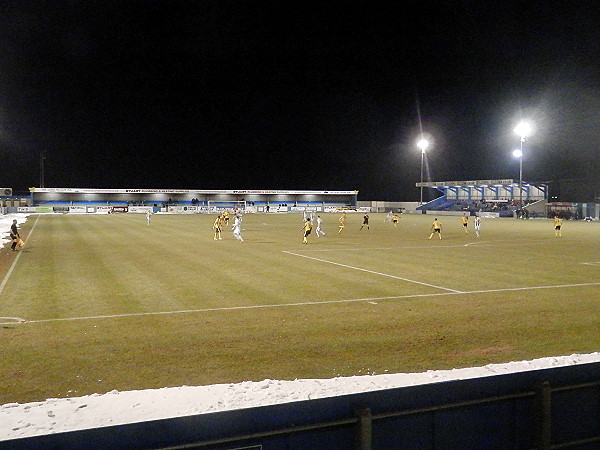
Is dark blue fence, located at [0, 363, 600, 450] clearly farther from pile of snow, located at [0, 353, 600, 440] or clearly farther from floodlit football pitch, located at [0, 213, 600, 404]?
floodlit football pitch, located at [0, 213, 600, 404]

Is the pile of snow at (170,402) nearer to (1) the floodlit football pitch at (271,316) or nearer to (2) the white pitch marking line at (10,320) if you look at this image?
(1) the floodlit football pitch at (271,316)

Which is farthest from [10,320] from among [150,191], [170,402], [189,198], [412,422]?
[189,198]

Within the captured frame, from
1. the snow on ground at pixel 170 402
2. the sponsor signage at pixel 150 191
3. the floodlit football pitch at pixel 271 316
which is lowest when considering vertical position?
the floodlit football pitch at pixel 271 316

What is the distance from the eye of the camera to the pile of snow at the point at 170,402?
15.0ft

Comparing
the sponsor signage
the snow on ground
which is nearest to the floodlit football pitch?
the snow on ground

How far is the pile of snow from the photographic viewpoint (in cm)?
458

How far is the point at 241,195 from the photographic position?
4643 inches

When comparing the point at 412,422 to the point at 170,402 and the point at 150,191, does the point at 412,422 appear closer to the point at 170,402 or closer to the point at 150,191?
the point at 170,402

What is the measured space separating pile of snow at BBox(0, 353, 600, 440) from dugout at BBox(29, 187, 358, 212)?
99931mm

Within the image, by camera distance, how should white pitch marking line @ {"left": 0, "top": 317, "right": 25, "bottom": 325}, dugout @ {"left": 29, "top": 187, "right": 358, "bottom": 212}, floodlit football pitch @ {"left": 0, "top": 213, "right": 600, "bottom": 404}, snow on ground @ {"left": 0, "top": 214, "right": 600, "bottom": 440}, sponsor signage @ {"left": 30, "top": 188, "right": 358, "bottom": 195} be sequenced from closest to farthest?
1. snow on ground @ {"left": 0, "top": 214, "right": 600, "bottom": 440}
2. floodlit football pitch @ {"left": 0, "top": 213, "right": 600, "bottom": 404}
3. white pitch marking line @ {"left": 0, "top": 317, "right": 25, "bottom": 325}
4. sponsor signage @ {"left": 30, "top": 188, "right": 358, "bottom": 195}
5. dugout @ {"left": 29, "top": 187, "right": 358, "bottom": 212}

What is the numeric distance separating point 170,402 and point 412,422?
8.05 feet

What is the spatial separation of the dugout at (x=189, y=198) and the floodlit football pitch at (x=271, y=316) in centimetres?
8312

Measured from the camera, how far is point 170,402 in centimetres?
543

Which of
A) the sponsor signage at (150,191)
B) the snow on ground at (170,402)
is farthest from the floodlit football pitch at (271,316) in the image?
the sponsor signage at (150,191)
